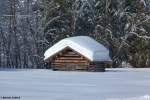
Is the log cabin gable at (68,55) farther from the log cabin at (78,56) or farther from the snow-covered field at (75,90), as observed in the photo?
the snow-covered field at (75,90)

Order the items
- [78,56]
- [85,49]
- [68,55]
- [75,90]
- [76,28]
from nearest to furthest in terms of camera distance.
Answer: [75,90] → [85,49] → [78,56] → [68,55] → [76,28]

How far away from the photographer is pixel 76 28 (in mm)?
46062

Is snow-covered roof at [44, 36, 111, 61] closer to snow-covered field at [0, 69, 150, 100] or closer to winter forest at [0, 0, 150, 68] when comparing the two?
snow-covered field at [0, 69, 150, 100]

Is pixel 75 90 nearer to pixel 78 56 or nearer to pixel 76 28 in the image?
pixel 78 56

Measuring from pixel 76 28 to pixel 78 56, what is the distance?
53.3 feet

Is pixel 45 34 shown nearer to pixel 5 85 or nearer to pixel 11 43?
pixel 11 43

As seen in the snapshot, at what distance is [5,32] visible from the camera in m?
46.3

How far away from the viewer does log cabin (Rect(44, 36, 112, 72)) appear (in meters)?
29.3

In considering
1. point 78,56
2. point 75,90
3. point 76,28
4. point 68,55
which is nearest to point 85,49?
point 78,56

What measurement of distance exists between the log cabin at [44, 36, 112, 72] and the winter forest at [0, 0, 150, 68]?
555 inches

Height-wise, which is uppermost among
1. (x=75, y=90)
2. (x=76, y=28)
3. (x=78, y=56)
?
(x=76, y=28)

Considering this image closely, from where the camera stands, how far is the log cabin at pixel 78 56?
96.2 feet

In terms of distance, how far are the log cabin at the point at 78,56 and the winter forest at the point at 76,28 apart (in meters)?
14.1

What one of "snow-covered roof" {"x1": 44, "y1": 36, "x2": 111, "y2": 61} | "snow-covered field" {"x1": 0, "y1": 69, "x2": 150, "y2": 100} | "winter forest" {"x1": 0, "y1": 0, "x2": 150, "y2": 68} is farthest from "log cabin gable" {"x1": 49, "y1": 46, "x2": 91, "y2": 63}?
"winter forest" {"x1": 0, "y1": 0, "x2": 150, "y2": 68}
